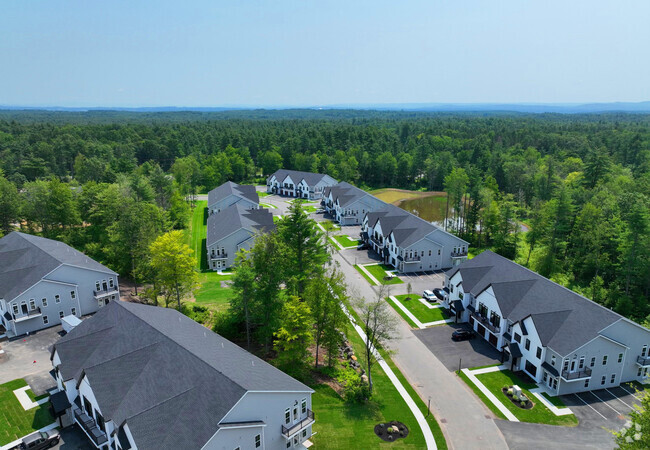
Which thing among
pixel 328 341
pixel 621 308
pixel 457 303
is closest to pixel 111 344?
pixel 328 341

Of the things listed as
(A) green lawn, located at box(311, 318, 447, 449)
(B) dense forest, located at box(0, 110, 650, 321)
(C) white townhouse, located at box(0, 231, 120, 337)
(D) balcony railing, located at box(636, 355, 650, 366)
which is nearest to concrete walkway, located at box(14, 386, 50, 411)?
(C) white townhouse, located at box(0, 231, 120, 337)

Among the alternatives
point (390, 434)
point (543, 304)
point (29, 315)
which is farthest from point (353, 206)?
point (390, 434)

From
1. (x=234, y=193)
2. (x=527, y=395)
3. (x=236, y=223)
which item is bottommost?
(x=527, y=395)

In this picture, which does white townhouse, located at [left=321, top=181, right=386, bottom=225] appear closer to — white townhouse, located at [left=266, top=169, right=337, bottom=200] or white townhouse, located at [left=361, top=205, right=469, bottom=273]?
white townhouse, located at [left=361, top=205, right=469, bottom=273]

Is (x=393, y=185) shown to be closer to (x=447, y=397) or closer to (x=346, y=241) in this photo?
(x=346, y=241)

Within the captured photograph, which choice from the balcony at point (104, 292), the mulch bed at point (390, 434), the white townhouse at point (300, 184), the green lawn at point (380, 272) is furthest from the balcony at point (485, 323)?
the white townhouse at point (300, 184)

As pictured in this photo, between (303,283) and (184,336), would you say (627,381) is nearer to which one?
(303,283)
